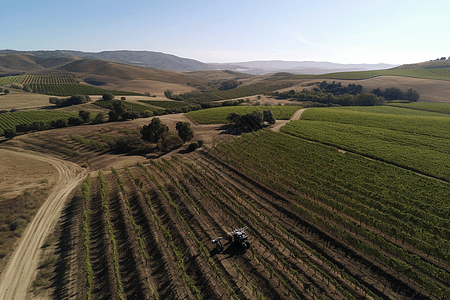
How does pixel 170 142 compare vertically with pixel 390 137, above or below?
below

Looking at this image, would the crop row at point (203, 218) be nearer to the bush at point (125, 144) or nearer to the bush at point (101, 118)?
the bush at point (125, 144)

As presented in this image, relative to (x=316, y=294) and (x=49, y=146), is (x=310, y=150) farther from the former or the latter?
(x=49, y=146)

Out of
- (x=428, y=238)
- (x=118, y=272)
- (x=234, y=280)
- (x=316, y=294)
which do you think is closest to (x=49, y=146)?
(x=118, y=272)

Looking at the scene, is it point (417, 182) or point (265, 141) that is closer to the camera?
point (417, 182)

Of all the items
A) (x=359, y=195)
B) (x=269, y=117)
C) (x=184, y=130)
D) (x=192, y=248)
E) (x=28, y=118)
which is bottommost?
(x=192, y=248)

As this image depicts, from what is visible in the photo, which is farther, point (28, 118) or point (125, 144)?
point (28, 118)

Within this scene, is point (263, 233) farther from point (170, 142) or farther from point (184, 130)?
point (170, 142)

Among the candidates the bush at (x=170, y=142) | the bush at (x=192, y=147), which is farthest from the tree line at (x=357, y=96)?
the bush at (x=192, y=147)

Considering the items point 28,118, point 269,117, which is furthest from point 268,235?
point 28,118
